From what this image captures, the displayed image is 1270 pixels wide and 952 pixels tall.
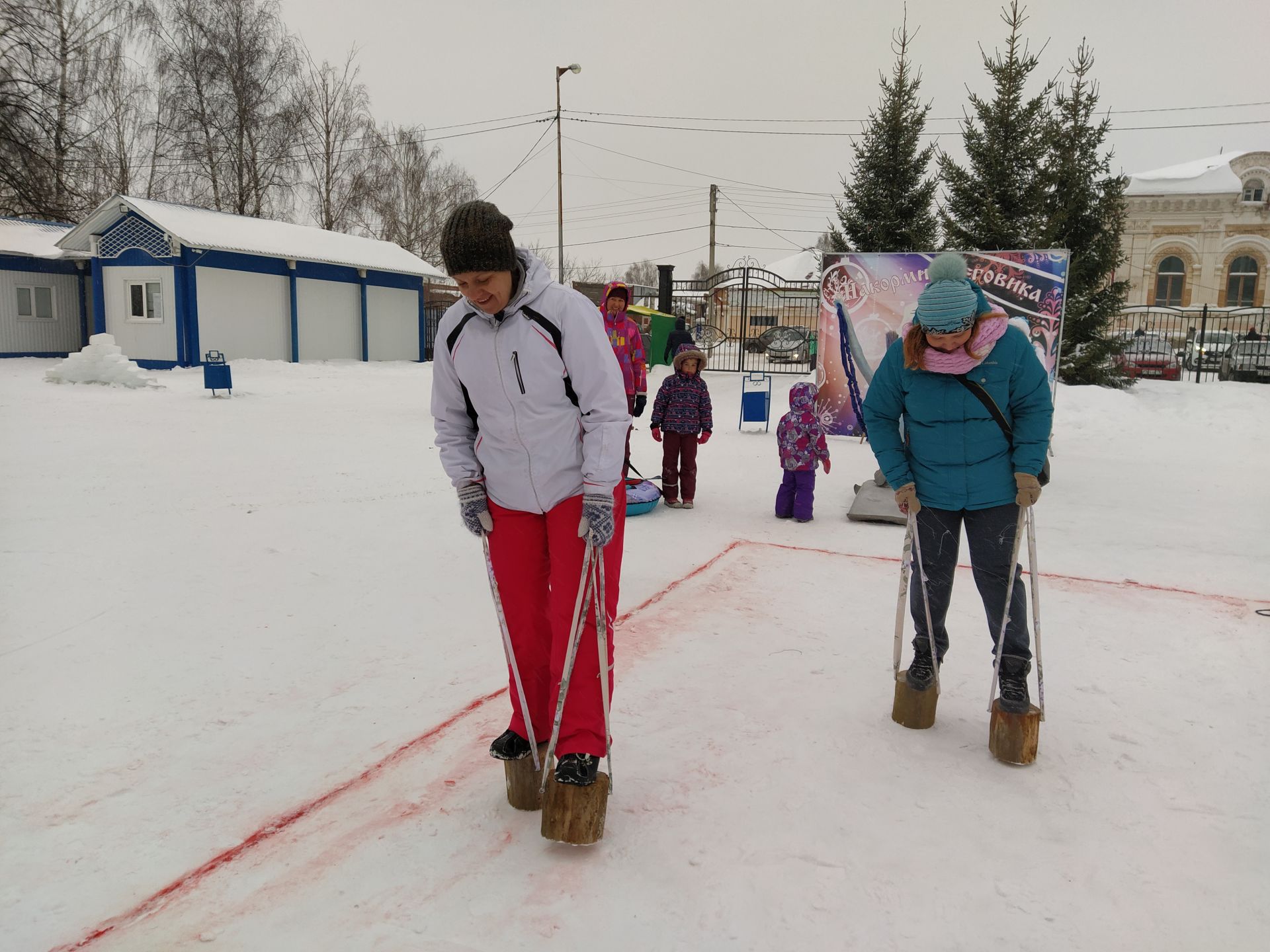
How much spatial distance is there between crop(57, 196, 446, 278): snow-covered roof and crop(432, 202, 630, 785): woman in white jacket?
66.4ft

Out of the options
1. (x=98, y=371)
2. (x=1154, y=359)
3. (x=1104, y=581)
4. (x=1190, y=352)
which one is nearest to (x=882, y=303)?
(x=1104, y=581)

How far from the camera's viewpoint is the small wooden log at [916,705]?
3.22m

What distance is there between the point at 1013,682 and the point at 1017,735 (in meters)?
0.18

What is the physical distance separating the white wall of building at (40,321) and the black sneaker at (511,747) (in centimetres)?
2442

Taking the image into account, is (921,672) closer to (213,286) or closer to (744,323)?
(744,323)

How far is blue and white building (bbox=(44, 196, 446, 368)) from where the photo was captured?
66.5ft

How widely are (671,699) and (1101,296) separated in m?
16.8

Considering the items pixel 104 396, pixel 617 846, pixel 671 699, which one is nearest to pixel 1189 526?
pixel 671 699

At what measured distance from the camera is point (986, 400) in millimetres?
2914

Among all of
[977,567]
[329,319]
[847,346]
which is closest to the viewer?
[977,567]

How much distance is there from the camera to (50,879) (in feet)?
7.36

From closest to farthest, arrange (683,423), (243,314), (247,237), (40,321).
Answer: (683,423) → (243,314) → (247,237) → (40,321)

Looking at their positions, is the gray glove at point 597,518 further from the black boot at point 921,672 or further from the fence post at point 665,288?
the fence post at point 665,288

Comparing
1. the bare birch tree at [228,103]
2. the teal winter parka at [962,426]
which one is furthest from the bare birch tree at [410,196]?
the teal winter parka at [962,426]
